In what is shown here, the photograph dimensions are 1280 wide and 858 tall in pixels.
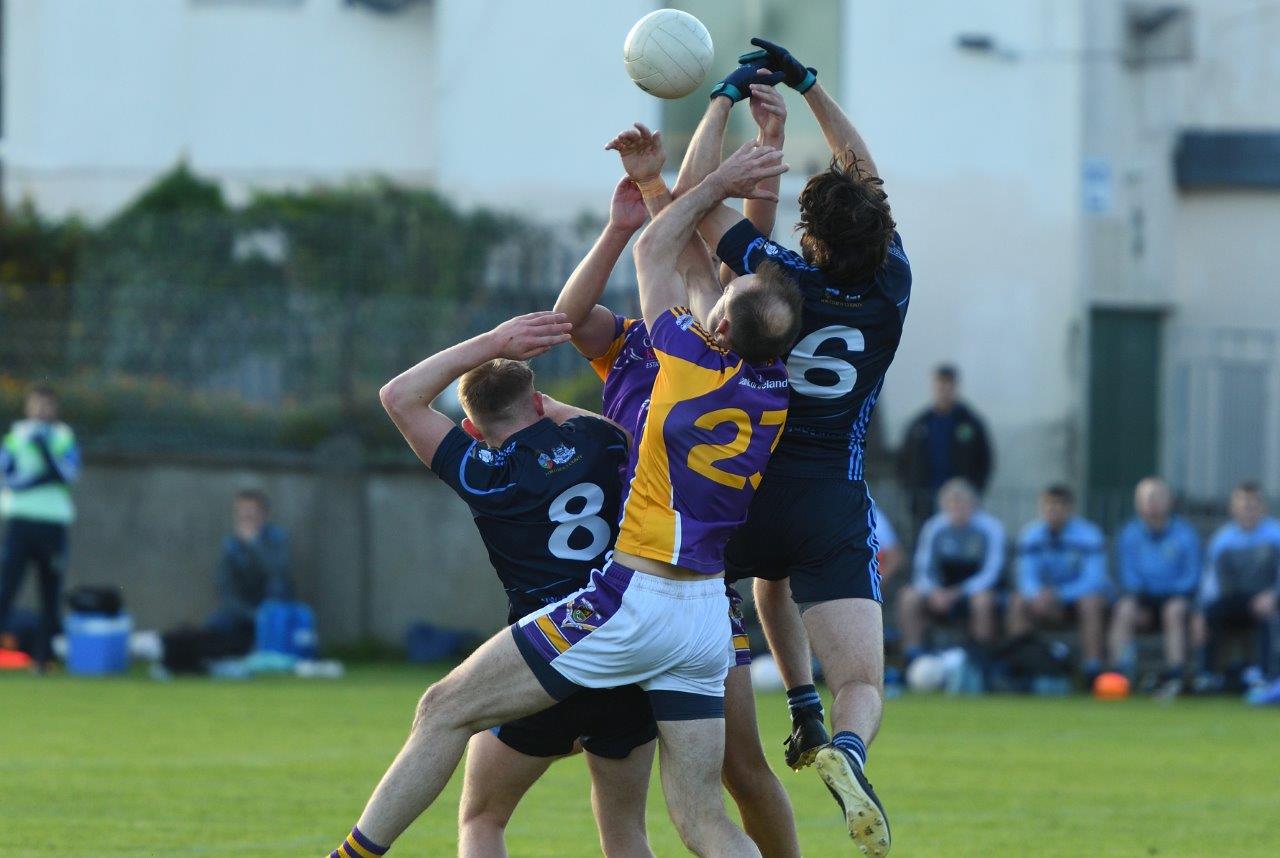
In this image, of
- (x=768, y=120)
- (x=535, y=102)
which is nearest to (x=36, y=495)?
(x=535, y=102)

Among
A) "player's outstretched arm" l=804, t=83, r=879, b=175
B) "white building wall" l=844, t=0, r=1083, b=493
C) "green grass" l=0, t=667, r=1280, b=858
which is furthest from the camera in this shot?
"white building wall" l=844, t=0, r=1083, b=493

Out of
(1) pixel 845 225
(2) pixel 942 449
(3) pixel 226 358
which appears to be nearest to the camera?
(1) pixel 845 225

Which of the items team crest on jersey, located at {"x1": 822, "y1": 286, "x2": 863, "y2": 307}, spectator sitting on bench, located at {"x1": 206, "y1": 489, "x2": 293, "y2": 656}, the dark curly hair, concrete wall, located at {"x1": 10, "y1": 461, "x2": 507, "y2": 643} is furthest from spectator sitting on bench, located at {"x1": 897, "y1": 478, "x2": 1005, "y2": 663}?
the dark curly hair

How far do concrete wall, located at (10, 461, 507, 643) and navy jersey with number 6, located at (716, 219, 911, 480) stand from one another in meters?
11.6

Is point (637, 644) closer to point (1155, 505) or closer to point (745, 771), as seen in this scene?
point (745, 771)

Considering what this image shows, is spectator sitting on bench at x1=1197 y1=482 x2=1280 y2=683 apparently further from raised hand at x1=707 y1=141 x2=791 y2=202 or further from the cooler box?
raised hand at x1=707 y1=141 x2=791 y2=202

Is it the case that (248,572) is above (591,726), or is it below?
below

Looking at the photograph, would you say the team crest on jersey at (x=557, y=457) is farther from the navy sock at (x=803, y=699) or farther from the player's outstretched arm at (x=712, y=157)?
the navy sock at (x=803, y=699)

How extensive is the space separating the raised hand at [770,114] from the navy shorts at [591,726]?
1884mm

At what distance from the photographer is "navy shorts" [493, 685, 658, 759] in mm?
5965

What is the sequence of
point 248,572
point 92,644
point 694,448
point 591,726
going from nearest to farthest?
point 694,448
point 591,726
point 92,644
point 248,572

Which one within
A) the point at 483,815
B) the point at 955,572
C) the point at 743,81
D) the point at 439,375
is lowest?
the point at 955,572

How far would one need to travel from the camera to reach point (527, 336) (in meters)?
6.13

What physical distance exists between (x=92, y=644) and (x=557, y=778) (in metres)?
7.07
